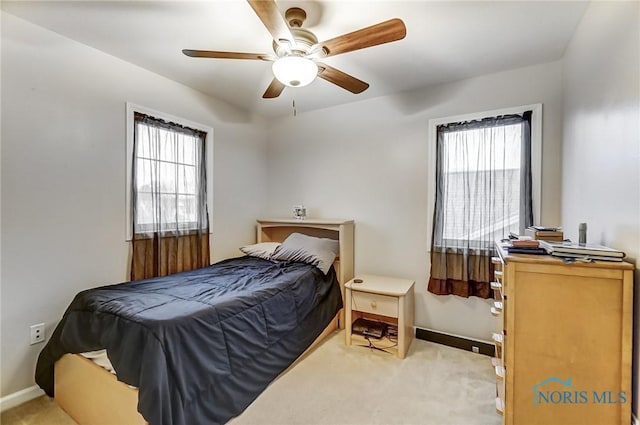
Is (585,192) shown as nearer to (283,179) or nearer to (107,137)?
(283,179)

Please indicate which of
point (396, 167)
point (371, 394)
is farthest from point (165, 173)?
point (371, 394)

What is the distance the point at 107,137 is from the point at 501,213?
3.25 metres

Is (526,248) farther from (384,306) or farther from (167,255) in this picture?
(167,255)

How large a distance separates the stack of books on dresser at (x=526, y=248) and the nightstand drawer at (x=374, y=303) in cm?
121

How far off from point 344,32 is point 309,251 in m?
1.82

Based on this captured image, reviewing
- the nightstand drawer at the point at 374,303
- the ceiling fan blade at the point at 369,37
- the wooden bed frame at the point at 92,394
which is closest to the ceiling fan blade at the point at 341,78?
the ceiling fan blade at the point at 369,37

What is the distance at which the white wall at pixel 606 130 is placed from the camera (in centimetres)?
114

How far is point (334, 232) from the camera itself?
132 inches

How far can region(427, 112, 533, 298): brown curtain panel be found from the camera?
2.35 m

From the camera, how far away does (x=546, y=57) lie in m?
2.19

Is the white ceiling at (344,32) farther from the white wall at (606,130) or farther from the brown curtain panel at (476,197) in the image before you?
the brown curtain panel at (476,197)

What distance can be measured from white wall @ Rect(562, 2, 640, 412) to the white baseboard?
3228 millimetres

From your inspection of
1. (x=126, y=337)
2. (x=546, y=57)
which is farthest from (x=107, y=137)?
(x=546, y=57)

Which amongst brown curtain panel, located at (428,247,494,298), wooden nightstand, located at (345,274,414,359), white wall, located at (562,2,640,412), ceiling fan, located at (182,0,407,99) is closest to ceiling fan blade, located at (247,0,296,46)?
ceiling fan, located at (182,0,407,99)
